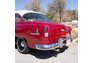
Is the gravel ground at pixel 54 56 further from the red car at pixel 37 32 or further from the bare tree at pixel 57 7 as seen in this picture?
the bare tree at pixel 57 7

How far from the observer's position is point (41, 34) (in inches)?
66.6

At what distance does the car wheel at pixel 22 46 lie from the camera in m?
1.78

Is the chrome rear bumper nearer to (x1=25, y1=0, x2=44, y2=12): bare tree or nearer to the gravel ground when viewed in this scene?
the gravel ground

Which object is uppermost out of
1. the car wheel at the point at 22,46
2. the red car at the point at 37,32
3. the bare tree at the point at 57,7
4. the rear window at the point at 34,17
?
the bare tree at the point at 57,7

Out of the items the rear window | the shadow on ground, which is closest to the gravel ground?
the shadow on ground

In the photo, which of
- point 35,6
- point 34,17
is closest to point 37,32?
point 34,17

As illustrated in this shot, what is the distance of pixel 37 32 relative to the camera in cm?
170

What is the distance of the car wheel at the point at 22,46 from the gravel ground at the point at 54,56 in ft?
0.16

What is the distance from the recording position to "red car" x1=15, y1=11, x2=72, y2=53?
5.58 ft

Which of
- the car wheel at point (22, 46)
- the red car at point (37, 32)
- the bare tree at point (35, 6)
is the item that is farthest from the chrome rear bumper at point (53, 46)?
the bare tree at point (35, 6)
